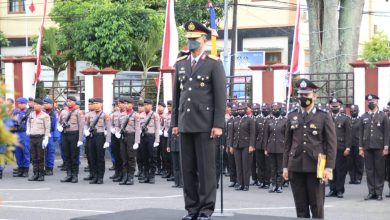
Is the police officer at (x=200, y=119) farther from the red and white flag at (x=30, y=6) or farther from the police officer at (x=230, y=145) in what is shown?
the red and white flag at (x=30, y=6)

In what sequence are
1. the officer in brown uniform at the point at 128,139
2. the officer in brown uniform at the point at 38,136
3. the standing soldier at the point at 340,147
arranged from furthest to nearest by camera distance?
the officer in brown uniform at the point at 38,136 → the officer in brown uniform at the point at 128,139 → the standing soldier at the point at 340,147

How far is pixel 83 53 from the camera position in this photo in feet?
110

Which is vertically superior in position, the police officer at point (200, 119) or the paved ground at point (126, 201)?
the police officer at point (200, 119)

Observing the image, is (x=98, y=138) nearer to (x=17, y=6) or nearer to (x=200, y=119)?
(x=200, y=119)

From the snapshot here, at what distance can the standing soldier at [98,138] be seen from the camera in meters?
17.5

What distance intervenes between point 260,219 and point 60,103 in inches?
734

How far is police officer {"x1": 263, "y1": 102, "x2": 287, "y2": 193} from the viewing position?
53.3 ft

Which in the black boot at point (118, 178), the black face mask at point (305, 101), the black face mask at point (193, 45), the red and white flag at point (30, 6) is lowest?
the black boot at point (118, 178)

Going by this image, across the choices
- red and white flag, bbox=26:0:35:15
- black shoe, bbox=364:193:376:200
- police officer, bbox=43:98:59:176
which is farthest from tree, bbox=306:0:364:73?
red and white flag, bbox=26:0:35:15

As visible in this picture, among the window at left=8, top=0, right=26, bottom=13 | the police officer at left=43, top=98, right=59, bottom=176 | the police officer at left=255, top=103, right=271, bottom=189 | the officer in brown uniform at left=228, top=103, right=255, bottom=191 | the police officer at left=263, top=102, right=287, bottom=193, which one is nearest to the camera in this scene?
the police officer at left=263, top=102, right=287, bottom=193

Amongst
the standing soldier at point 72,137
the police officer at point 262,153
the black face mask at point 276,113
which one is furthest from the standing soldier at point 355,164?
the standing soldier at point 72,137

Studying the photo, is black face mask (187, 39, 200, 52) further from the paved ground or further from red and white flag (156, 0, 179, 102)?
red and white flag (156, 0, 179, 102)

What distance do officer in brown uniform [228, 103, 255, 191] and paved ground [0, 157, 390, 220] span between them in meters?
0.30

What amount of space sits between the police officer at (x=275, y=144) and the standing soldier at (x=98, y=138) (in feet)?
11.1
